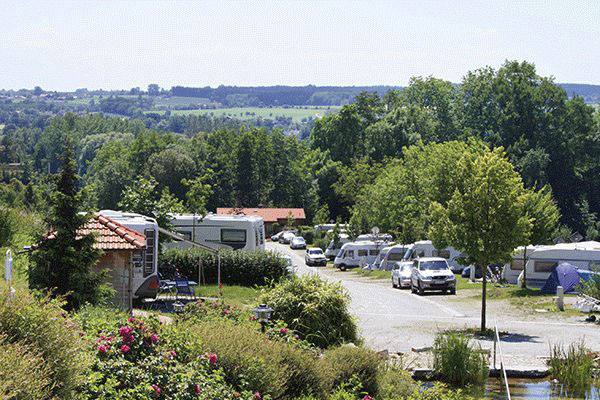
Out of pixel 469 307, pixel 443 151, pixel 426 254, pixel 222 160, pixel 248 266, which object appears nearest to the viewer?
pixel 469 307

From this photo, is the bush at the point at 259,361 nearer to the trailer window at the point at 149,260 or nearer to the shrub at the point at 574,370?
the shrub at the point at 574,370

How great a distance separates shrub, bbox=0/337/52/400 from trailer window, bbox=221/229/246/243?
3352 centimetres

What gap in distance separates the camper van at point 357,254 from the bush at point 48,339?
158 ft

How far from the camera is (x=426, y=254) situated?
1885 inches

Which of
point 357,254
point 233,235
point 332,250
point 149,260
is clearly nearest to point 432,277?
point 233,235

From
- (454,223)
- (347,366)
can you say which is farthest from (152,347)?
(454,223)

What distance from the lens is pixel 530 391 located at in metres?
17.0

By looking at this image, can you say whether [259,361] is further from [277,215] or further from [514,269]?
[277,215]

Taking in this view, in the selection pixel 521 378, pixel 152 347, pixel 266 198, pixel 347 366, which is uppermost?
pixel 152 347

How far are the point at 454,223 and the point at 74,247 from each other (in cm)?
1104

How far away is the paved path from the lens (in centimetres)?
2158

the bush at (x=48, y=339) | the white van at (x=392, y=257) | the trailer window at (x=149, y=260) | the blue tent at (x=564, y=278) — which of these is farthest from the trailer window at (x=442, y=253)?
the bush at (x=48, y=339)

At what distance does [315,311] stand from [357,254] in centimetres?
4086

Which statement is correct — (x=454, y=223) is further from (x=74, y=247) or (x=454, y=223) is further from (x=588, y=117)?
(x=588, y=117)
